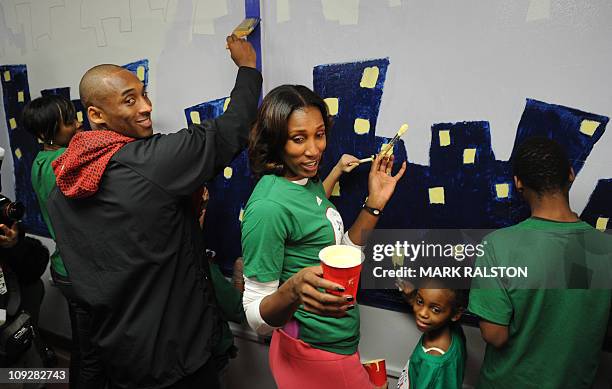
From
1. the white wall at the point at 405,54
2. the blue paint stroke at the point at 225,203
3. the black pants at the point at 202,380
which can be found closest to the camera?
the white wall at the point at 405,54

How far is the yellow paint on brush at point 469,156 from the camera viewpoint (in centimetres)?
141

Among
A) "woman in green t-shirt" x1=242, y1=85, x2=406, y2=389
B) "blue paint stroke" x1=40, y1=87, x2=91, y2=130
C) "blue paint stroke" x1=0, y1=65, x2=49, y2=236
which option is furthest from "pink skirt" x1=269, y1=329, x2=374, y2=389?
"blue paint stroke" x1=0, y1=65, x2=49, y2=236

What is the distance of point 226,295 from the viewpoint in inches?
74.8

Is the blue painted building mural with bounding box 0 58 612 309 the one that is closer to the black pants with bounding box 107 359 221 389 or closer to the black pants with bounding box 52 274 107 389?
the black pants with bounding box 107 359 221 389

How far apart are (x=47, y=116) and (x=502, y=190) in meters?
1.88

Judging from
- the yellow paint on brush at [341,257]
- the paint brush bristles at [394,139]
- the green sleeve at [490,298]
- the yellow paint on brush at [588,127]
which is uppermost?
the yellow paint on brush at [588,127]

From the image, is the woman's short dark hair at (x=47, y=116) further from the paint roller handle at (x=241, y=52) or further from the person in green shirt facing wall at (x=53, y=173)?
the paint roller handle at (x=241, y=52)

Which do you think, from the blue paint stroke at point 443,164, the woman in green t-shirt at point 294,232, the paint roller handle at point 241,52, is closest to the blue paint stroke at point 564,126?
the blue paint stroke at point 443,164

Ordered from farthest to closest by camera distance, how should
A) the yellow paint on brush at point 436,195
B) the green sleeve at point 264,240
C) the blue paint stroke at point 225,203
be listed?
the blue paint stroke at point 225,203 → the yellow paint on brush at point 436,195 → the green sleeve at point 264,240

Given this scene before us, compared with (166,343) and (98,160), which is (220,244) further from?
(98,160)

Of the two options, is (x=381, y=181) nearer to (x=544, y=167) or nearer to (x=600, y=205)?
(x=544, y=167)

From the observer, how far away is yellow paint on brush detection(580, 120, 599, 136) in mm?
1241

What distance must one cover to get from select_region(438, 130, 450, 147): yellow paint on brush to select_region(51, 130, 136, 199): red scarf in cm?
101

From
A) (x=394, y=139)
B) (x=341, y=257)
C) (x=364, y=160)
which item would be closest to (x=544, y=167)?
(x=394, y=139)
